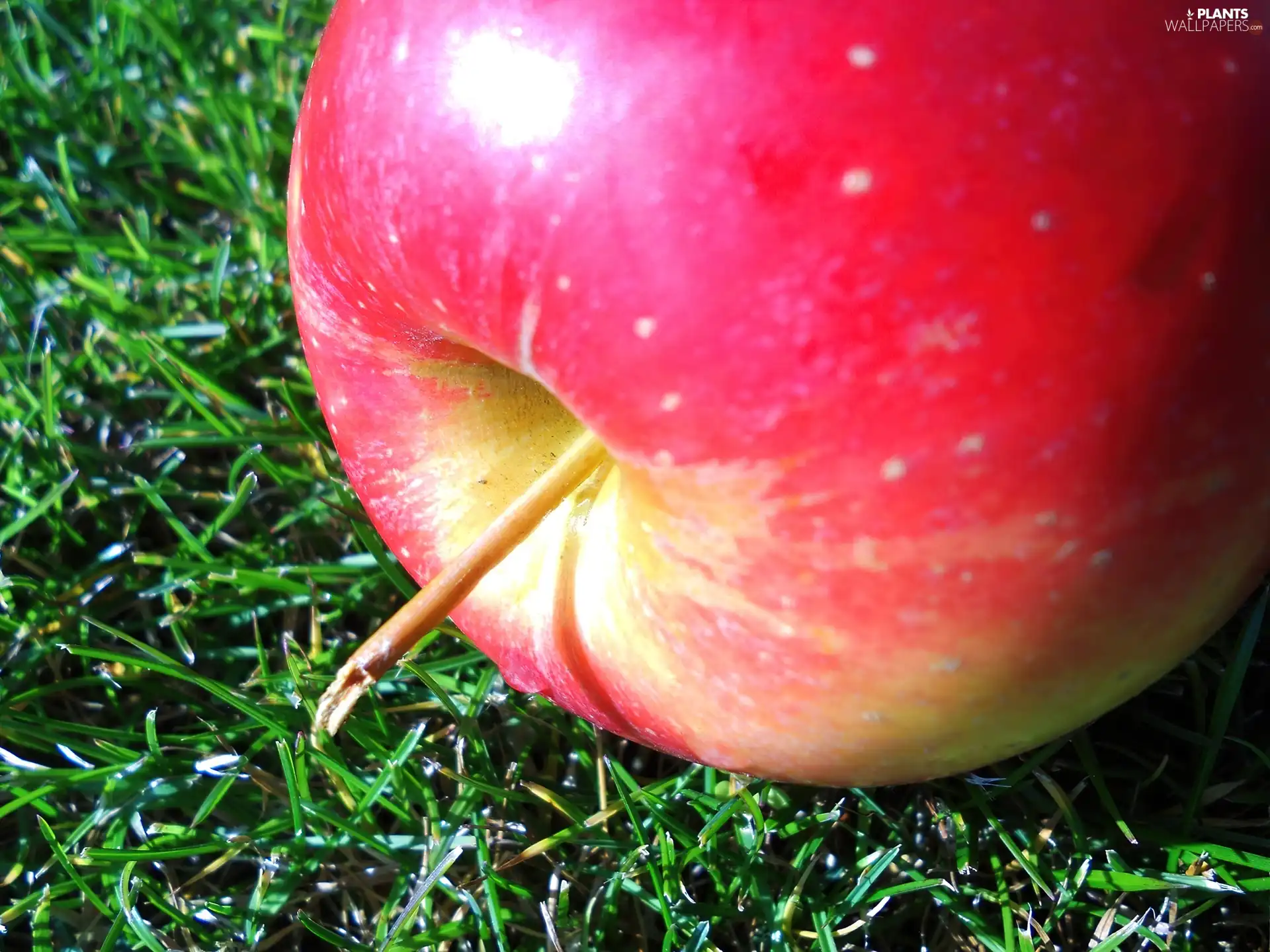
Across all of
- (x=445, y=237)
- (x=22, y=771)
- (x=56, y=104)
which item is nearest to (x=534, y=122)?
(x=445, y=237)

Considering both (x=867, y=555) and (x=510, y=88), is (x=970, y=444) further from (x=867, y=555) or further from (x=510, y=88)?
(x=510, y=88)

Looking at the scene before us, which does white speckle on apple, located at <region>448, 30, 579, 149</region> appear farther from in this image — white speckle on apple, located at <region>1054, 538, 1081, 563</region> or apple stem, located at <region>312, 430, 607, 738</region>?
white speckle on apple, located at <region>1054, 538, 1081, 563</region>

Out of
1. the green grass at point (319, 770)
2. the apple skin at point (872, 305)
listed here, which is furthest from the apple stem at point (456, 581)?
the green grass at point (319, 770)

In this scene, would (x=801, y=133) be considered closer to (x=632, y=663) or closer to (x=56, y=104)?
(x=632, y=663)

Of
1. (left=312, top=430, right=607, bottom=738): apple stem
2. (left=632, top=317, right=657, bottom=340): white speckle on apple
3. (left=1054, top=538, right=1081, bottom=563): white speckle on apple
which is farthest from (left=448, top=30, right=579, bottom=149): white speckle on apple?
(left=1054, top=538, right=1081, bottom=563): white speckle on apple

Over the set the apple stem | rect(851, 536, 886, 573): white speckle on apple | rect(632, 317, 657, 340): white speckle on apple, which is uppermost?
rect(632, 317, 657, 340): white speckle on apple

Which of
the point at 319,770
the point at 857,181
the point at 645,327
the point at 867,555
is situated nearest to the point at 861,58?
the point at 857,181
